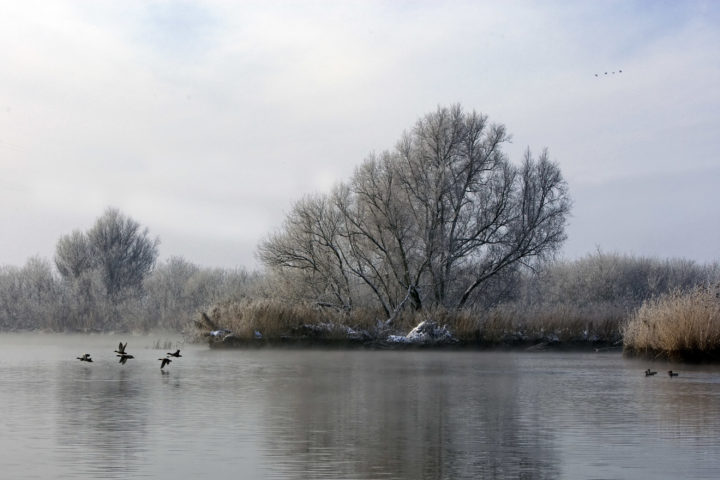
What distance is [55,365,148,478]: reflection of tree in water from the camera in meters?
10.1

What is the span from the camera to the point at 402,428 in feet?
42.7

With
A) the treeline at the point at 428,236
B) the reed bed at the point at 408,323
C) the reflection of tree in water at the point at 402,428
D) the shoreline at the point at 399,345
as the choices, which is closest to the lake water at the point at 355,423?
the reflection of tree in water at the point at 402,428

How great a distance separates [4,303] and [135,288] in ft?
37.0

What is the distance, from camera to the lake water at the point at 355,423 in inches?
388

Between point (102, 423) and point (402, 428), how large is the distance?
4180 millimetres

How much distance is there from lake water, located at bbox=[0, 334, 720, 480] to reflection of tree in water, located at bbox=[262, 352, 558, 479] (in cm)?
3

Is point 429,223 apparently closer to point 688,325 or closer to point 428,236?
point 428,236

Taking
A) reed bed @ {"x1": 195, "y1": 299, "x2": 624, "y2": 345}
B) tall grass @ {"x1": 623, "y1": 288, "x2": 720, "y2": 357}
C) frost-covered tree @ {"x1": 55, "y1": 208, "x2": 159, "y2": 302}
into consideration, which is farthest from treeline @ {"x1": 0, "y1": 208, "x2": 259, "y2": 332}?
tall grass @ {"x1": 623, "y1": 288, "x2": 720, "y2": 357}

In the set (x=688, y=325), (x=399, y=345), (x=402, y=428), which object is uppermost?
(x=688, y=325)

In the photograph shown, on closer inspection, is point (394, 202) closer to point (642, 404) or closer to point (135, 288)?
point (642, 404)

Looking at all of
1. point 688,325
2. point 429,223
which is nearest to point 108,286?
point 429,223

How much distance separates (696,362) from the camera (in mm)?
27328

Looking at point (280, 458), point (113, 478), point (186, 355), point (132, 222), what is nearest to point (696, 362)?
point (186, 355)

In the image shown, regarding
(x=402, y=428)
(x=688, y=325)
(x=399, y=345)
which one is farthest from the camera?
(x=399, y=345)
